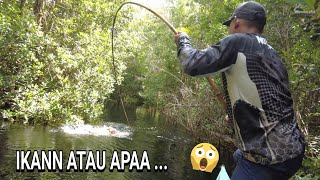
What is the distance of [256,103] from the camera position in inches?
82.7

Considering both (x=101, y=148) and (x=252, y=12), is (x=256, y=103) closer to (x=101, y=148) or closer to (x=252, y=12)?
(x=252, y=12)

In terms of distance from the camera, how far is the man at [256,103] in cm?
209

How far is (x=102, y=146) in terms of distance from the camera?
12945mm

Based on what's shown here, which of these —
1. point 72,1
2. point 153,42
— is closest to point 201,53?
point 72,1

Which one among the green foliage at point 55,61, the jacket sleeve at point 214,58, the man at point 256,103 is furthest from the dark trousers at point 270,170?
the green foliage at point 55,61

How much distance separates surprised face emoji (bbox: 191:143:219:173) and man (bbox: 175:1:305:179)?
2.86 m

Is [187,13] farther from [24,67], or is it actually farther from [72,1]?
[24,67]

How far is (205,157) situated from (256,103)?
3.20 meters

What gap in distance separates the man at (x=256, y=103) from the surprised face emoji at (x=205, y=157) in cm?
286

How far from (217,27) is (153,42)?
19982 mm

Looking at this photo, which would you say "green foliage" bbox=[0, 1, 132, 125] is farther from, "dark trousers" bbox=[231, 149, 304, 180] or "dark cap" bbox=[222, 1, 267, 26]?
"dark trousers" bbox=[231, 149, 304, 180]

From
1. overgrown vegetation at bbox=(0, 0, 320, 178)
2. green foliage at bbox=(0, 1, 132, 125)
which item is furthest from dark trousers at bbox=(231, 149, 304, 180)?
green foliage at bbox=(0, 1, 132, 125)

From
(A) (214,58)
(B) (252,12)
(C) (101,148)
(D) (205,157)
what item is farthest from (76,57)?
(A) (214,58)

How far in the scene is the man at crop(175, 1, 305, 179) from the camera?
82.4 inches
